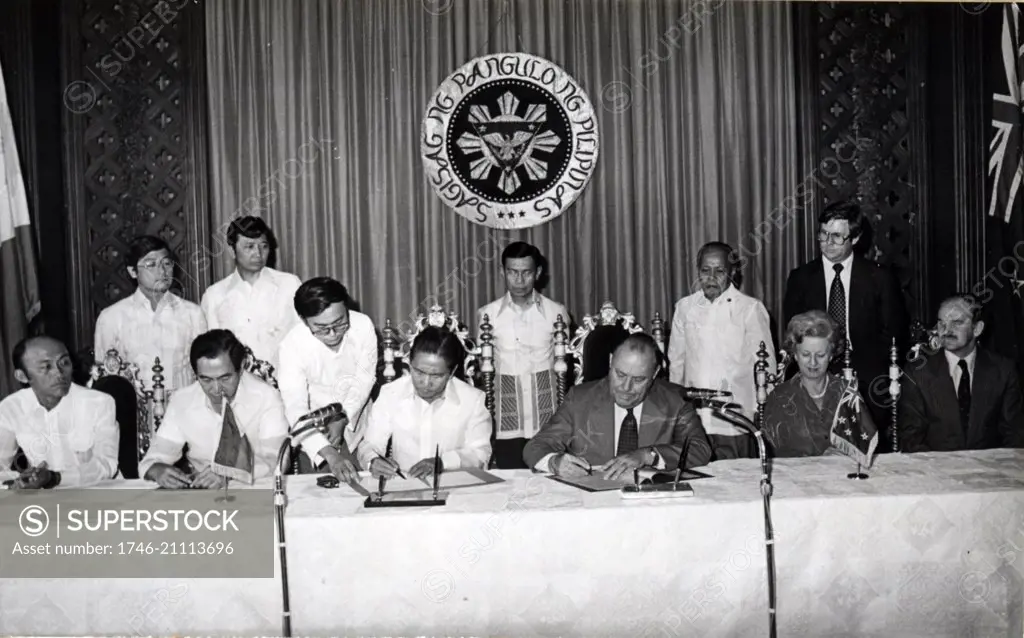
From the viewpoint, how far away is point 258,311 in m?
4.50

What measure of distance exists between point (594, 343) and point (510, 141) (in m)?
1.63

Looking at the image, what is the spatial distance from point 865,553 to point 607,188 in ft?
→ 9.62

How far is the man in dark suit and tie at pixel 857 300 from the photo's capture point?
4340 mm

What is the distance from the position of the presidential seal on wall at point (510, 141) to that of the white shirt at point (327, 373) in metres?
1.48

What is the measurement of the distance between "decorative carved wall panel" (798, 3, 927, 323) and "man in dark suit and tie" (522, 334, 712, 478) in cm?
238

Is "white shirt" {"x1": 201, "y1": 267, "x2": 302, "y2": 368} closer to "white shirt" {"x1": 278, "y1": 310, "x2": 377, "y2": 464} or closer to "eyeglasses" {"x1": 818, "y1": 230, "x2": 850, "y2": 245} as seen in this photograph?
"white shirt" {"x1": 278, "y1": 310, "x2": 377, "y2": 464}

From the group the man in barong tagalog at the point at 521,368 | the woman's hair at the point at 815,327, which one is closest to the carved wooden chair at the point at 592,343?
the man in barong tagalog at the point at 521,368

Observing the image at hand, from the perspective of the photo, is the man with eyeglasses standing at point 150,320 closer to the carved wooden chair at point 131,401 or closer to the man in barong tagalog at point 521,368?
the carved wooden chair at point 131,401

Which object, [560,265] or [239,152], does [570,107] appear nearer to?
[560,265]

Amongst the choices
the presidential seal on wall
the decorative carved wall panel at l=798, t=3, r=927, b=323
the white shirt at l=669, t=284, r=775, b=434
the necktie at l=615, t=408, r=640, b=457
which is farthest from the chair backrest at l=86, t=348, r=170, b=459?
the decorative carved wall panel at l=798, t=3, r=927, b=323

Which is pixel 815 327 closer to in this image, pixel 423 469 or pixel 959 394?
pixel 959 394

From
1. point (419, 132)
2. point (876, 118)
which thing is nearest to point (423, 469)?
point (419, 132)

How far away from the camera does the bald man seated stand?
3.31 m

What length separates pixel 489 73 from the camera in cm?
502
